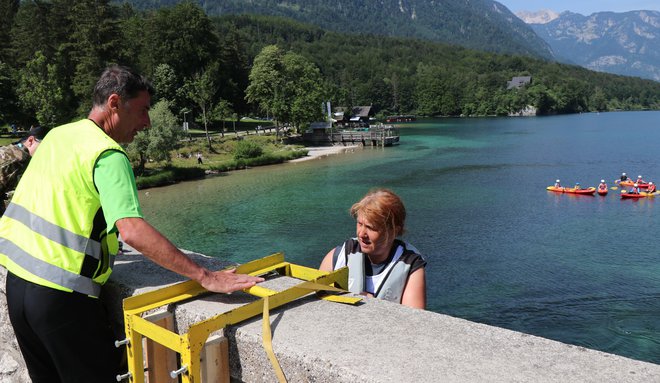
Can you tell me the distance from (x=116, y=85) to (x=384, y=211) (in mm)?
1845

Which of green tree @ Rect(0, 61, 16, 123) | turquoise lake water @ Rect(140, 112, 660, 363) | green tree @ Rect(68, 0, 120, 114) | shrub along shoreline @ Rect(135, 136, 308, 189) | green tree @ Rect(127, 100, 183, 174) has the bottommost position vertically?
turquoise lake water @ Rect(140, 112, 660, 363)

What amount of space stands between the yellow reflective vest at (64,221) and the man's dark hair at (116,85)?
0.78ft

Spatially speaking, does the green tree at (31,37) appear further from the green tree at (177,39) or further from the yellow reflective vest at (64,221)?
the yellow reflective vest at (64,221)

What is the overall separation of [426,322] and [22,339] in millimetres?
2115

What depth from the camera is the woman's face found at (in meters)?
3.57

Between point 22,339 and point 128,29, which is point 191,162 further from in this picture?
point 22,339

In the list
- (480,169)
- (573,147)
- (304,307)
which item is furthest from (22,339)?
(573,147)

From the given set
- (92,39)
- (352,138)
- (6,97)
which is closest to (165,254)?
(92,39)

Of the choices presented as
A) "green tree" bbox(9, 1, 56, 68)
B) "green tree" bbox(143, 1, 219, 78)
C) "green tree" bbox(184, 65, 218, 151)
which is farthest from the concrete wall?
"green tree" bbox(143, 1, 219, 78)

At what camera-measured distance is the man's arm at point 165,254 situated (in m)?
2.49

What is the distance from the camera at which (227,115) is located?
67.1m

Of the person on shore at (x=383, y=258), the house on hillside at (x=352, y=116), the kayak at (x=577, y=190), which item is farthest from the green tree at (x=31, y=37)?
the person on shore at (x=383, y=258)

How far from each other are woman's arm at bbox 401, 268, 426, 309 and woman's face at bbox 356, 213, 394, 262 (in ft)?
0.90

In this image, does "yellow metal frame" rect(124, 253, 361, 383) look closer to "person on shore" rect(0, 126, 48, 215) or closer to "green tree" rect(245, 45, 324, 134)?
"person on shore" rect(0, 126, 48, 215)
